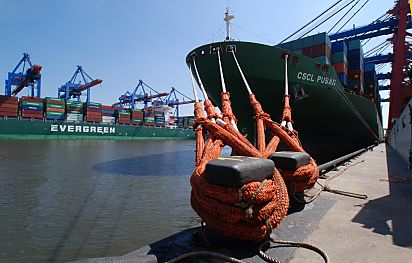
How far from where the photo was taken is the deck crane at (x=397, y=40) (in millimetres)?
22266

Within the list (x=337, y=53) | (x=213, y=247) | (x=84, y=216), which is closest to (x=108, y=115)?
(x=337, y=53)

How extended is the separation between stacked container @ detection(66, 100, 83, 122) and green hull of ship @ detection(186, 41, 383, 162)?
151 feet

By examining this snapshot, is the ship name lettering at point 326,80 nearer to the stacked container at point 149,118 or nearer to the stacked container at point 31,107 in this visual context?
the stacked container at point 31,107

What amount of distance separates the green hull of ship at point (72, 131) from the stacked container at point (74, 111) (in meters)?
2.06

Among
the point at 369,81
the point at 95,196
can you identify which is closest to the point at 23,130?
the point at 95,196

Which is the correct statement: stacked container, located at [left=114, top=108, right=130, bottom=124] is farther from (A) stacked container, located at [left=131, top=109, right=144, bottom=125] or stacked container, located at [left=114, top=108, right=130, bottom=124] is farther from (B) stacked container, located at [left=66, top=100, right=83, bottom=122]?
(B) stacked container, located at [left=66, top=100, right=83, bottom=122]

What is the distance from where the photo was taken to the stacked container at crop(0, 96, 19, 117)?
143 ft

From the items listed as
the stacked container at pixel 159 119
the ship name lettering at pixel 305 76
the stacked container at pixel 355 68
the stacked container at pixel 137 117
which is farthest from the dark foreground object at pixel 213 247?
the stacked container at pixel 159 119

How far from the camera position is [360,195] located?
447 centimetres

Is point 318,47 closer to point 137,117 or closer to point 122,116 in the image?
point 122,116

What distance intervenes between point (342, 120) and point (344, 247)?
50.8 feet

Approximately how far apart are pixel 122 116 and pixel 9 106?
22.0 meters

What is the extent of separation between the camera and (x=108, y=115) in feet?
196

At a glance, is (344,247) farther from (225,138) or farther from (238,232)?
(225,138)
